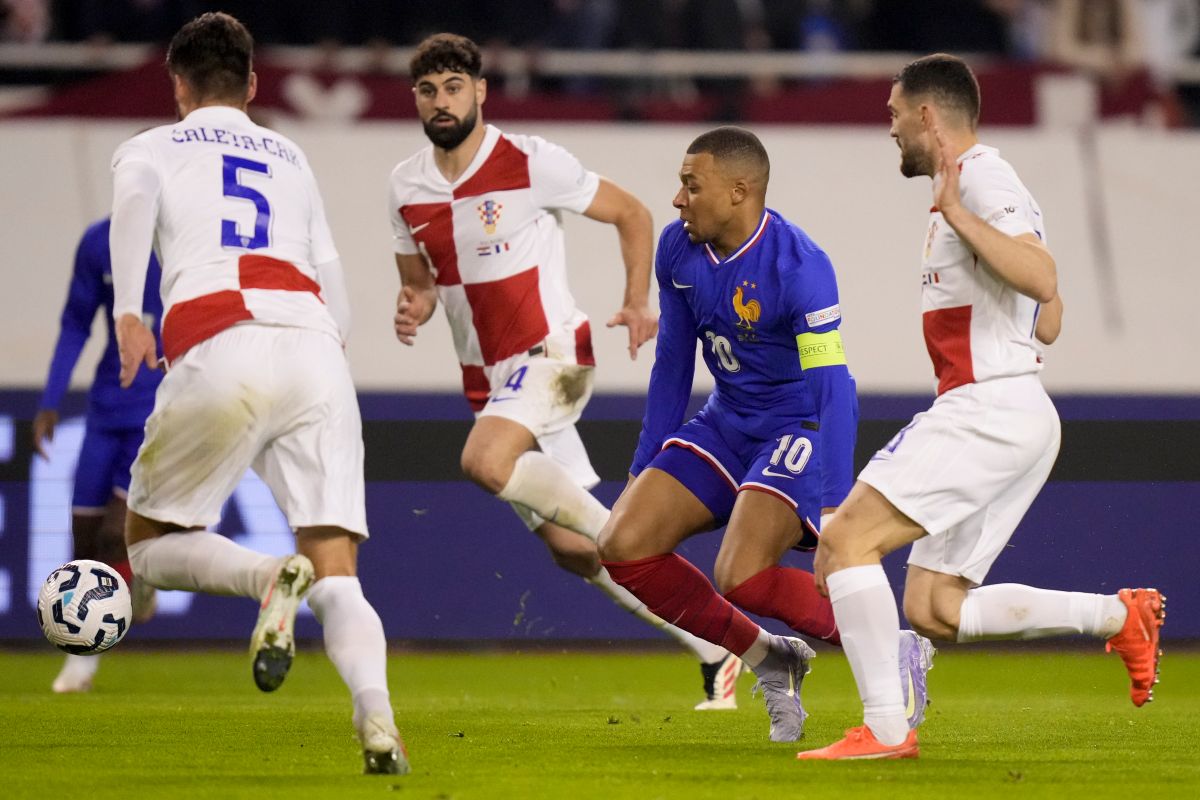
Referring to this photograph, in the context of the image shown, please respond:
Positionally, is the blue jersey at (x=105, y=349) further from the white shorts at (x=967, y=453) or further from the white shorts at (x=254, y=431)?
the white shorts at (x=967, y=453)

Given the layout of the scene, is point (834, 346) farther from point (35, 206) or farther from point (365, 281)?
point (35, 206)

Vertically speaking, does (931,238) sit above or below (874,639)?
above

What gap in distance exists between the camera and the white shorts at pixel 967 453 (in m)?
5.58

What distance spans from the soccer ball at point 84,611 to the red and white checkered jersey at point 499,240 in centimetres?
217

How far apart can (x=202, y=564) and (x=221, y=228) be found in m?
1.01

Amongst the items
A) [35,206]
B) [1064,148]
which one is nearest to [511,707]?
[35,206]

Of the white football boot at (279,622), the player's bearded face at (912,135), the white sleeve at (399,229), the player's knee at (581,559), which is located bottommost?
the player's knee at (581,559)

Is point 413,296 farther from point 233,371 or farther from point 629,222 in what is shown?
point 233,371

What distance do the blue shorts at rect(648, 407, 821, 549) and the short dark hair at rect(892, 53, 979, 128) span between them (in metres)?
1.27

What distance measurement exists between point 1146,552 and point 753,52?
19.5ft

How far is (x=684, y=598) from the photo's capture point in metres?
6.48

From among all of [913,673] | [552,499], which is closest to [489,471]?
[552,499]

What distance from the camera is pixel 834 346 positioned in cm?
602

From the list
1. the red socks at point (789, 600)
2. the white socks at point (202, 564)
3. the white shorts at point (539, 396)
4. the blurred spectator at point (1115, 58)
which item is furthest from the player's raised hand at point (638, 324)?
the blurred spectator at point (1115, 58)
